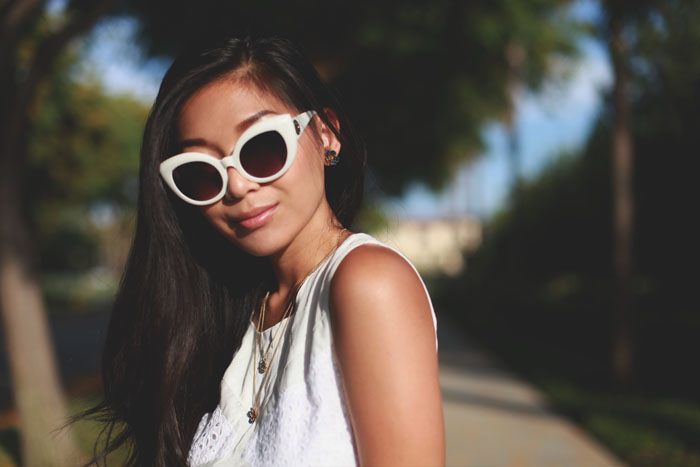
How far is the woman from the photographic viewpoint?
1.11 meters

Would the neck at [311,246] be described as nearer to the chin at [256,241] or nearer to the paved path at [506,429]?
the chin at [256,241]

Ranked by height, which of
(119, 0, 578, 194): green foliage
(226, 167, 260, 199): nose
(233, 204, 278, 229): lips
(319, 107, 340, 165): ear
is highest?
(119, 0, 578, 194): green foliage

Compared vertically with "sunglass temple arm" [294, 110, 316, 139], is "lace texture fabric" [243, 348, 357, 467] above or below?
below

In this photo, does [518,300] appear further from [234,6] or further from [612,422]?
[234,6]

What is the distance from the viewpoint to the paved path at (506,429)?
6.01 m

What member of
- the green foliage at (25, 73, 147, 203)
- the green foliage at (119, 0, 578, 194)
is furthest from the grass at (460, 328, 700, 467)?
the green foliage at (25, 73, 147, 203)

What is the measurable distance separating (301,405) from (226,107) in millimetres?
619

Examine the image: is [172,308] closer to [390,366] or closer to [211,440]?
[211,440]

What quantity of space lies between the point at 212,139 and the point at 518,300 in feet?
64.9

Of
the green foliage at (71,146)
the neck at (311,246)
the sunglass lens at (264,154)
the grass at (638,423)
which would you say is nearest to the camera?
the sunglass lens at (264,154)

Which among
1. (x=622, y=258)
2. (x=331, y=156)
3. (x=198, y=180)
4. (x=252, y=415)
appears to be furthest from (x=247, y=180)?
(x=622, y=258)

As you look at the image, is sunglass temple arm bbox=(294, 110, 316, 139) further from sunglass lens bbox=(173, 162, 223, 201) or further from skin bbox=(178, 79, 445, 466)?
sunglass lens bbox=(173, 162, 223, 201)

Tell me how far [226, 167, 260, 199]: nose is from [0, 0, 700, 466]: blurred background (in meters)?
0.37

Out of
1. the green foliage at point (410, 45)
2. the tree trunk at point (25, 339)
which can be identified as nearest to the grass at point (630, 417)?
the green foliage at point (410, 45)
